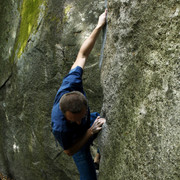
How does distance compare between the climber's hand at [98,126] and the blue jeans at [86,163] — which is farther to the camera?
the blue jeans at [86,163]

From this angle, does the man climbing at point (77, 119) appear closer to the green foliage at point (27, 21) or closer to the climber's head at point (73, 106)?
the climber's head at point (73, 106)

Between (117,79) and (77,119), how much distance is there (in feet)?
1.95

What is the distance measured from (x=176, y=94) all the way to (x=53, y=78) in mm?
3207

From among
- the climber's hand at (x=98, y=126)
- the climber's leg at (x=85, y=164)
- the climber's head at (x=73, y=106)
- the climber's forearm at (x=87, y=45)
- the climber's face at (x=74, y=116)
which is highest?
the climber's forearm at (x=87, y=45)

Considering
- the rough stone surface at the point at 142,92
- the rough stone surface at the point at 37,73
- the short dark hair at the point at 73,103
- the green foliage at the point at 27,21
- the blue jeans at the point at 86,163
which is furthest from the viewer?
the green foliage at the point at 27,21

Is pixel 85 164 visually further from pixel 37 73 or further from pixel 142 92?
pixel 37 73

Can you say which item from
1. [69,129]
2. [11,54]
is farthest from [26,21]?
[69,129]

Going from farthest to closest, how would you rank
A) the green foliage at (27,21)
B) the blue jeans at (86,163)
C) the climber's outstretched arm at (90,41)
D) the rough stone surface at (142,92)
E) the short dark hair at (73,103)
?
the green foliage at (27,21) < the blue jeans at (86,163) < the climber's outstretched arm at (90,41) < the short dark hair at (73,103) < the rough stone surface at (142,92)

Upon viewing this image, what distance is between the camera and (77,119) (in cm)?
225

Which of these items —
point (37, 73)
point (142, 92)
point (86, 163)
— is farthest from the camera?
point (37, 73)

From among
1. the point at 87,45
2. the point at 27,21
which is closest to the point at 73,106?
the point at 87,45

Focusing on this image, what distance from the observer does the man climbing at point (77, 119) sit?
220cm

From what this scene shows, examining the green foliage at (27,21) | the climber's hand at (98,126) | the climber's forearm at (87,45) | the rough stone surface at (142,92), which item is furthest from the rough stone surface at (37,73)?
the rough stone surface at (142,92)

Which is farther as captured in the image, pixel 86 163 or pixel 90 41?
pixel 86 163
